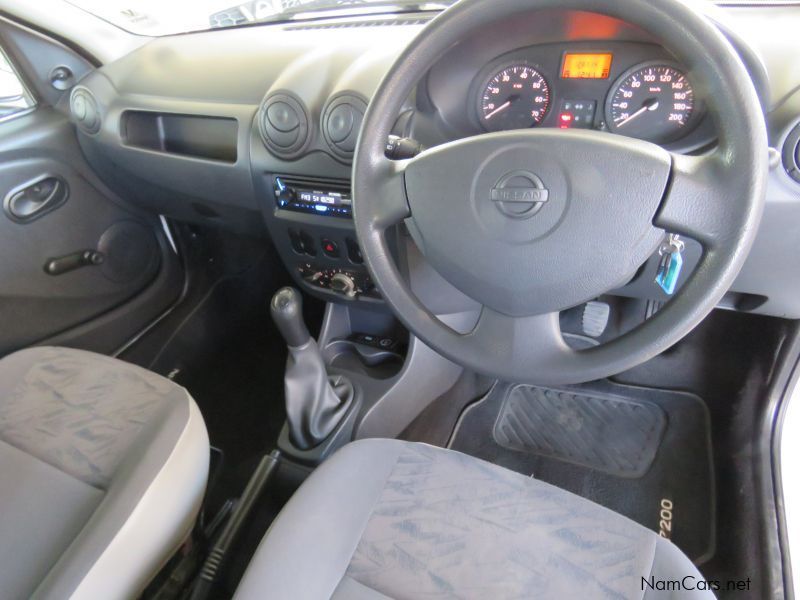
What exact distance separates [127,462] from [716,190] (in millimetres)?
865

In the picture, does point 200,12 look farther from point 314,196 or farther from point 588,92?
point 588,92

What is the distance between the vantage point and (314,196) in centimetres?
116

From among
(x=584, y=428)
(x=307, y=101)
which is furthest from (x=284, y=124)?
(x=584, y=428)

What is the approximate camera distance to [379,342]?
1.39m

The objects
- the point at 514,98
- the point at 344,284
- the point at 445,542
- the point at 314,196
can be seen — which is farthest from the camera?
the point at 344,284

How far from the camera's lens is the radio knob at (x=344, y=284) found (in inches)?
49.4

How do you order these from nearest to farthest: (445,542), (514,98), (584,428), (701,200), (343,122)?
1. (701,200)
2. (445,542)
3. (514,98)
4. (343,122)
5. (584,428)

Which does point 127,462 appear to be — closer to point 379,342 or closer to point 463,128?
point 379,342

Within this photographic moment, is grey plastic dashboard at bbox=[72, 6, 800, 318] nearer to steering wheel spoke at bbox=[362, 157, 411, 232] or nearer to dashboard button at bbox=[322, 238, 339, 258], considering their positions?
dashboard button at bbox=[322, 238, 339, 258]

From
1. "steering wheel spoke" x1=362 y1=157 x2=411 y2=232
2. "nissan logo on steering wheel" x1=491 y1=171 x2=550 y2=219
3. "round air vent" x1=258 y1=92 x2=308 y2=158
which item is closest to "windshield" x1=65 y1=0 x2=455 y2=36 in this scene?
"round air vent" x1=258 y1=92 x2=308 y2=158

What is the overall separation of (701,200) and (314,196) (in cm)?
69

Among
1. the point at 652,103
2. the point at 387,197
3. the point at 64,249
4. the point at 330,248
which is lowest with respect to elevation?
the point at 64,249

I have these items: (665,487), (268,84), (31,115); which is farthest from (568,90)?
(31,115)

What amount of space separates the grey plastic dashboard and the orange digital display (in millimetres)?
17
